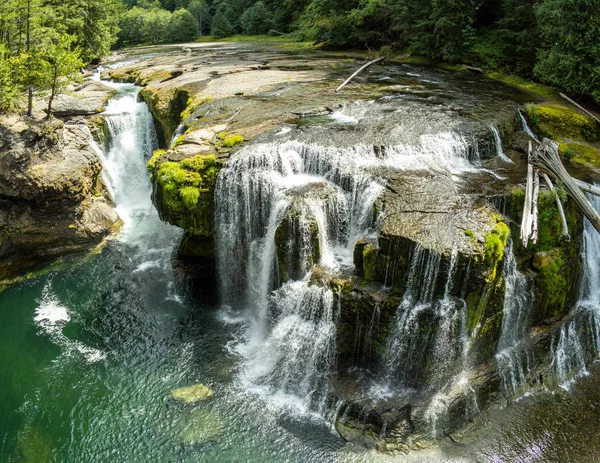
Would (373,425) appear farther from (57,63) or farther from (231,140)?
(57,63)

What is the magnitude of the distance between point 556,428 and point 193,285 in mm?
10530

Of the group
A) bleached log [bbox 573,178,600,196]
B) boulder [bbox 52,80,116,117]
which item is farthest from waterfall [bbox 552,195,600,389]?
boulder [bbox 52,80,116,117]

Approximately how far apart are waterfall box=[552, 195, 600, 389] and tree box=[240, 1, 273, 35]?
47.5 m

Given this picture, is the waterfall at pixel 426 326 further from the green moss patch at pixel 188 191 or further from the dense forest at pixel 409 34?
the dense forest at pixel 409 34

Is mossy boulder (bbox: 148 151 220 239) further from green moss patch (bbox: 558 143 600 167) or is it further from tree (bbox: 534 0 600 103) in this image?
tree (bbox: 534 0 600 103)

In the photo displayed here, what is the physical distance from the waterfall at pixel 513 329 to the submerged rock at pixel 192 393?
6.96 meters

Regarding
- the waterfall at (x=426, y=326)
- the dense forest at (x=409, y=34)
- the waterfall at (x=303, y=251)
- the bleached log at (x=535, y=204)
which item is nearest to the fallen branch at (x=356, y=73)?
the dense forest at (x=409, y=34)

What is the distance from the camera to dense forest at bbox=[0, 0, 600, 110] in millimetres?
16016

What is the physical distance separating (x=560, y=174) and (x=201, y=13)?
66461 millimetres

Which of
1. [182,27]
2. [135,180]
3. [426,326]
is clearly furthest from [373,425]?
[182,27]

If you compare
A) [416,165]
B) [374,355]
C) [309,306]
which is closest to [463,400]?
[374,355]

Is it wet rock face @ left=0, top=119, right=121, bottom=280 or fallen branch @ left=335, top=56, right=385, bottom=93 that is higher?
fallen branch @ left=335, top=56, right=385, bottom=93

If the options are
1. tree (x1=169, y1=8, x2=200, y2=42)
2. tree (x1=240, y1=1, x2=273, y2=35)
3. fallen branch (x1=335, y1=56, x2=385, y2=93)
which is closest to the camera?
fallen branch (x1=335, y1=56, x2=385, y2=93)

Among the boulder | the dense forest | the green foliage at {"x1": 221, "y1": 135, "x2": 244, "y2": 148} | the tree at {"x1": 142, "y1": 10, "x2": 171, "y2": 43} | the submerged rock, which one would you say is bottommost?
the submerged rock
